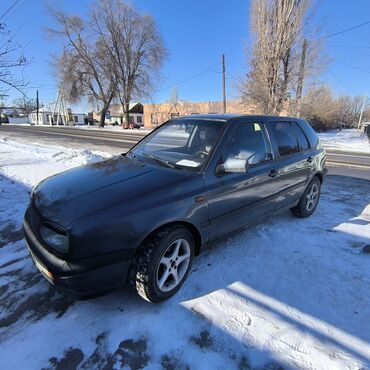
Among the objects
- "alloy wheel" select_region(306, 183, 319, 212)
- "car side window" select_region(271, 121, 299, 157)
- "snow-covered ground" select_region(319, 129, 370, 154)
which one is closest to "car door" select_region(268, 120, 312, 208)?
"car side window" select_region(271, 121, 299, 157)

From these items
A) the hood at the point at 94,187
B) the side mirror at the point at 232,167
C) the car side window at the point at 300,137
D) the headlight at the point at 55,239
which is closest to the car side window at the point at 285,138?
the car side window at the point at 300,137

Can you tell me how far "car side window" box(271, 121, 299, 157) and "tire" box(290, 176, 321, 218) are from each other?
0.78m

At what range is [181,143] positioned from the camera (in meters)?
3.72

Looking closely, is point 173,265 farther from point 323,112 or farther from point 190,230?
point 323,112

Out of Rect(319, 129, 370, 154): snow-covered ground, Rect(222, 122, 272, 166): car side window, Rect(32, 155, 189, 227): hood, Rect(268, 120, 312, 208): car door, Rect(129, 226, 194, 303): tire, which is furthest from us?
Rect(319, 129, 370, 154): snow-covered ground

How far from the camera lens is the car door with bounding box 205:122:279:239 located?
2.99 meters

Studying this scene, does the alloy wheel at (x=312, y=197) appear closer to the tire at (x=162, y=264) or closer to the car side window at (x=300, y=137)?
the car side window at (x=300, y=137)

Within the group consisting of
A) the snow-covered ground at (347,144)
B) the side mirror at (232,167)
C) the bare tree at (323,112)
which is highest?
the bare tree at (323,112)

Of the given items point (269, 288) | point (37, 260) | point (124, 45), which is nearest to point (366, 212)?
point (269, 288)

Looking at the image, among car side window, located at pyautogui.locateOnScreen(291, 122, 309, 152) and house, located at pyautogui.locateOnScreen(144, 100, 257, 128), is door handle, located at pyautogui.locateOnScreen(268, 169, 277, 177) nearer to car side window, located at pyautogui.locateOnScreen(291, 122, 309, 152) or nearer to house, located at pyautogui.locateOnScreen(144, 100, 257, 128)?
car side window, located at pyautogui.locateOnScreen(291, 122, 309, 152)

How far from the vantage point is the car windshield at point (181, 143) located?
3.14 metres

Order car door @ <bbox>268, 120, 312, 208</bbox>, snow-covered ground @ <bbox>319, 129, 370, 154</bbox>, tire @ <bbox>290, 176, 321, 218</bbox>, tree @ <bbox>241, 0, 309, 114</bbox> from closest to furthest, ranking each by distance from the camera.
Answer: car door @ <bbox>268, 120, 312, 208</bbox> → tire @ <bbox>290, 176, 321, 218</bbox> → snow-covered ground @ <bbox>319, 129, 370, 154</bbox> → tree @ <bbox>241, 0, 309, 114</bbox>

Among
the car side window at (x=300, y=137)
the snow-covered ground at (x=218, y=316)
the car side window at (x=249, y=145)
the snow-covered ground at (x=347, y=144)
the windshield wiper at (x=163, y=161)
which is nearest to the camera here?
the snow-covered ground at (x=218, y=316)

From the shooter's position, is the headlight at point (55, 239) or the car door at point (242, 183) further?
the car door at point (242, 183)
